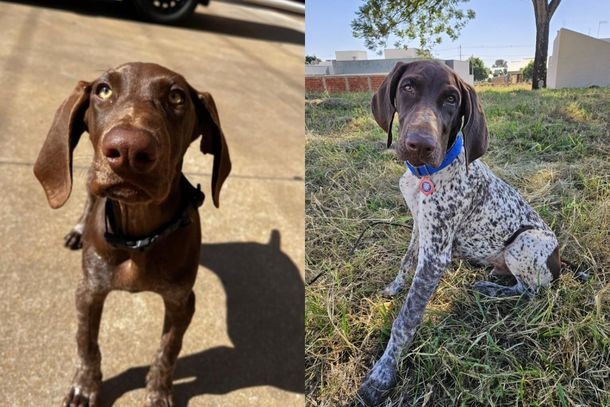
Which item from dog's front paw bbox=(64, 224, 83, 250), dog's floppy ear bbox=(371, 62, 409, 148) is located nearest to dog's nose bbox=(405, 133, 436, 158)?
dog's floppy ear bbox=(371, 62, 409, 148)

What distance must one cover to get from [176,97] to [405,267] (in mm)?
783

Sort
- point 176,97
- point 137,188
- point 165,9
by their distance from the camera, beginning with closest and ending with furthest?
1. point 137,188
2. point 176,97
3. point 165,9

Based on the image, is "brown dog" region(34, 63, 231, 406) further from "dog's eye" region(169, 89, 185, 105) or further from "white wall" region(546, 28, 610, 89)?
"white wall" region(546, 28, 610, 89)

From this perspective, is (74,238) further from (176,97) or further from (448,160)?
(448,160)

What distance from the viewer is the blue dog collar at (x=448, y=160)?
1.18m

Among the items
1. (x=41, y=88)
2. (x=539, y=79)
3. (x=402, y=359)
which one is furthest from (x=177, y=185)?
(x=41, y=88)

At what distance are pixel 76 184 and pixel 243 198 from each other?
2.89 feet

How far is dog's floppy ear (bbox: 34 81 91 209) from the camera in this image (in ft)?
5.27

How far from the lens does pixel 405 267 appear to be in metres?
1.31

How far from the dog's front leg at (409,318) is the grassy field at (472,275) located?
0.02m

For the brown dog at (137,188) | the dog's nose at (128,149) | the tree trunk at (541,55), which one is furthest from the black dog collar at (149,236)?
the tree trunk at (541,55)

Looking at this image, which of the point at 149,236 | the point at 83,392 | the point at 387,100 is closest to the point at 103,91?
the point at 149,236

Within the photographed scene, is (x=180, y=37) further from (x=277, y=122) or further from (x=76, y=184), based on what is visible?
(x=76, y=184)

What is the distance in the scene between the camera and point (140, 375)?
2105 mm
